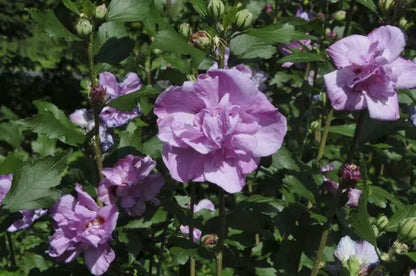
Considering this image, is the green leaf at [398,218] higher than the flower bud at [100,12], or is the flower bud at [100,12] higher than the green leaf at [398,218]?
the flower bud at [100,12]

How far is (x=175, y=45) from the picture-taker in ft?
3.89

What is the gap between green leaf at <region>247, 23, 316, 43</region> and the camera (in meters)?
1.20

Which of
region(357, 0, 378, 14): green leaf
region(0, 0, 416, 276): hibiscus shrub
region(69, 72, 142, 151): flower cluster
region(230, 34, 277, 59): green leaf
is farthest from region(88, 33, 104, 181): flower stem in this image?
region(357, 0, 378, 14): green leaf

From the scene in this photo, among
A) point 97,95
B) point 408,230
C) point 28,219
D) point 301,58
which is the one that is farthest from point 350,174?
point 28,219

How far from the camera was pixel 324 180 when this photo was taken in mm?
1574

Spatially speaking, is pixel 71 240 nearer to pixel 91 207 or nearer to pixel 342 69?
pixel 91 207

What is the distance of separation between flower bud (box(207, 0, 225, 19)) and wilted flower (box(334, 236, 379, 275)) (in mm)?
595

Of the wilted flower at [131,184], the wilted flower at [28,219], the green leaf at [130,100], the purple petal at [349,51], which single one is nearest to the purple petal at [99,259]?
the wilted flower at [131,184]

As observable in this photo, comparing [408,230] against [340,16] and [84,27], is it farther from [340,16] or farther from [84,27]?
[340,16]

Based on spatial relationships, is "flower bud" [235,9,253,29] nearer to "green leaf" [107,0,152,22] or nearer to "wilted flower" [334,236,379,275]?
"green leaf" [107,0,152,22]

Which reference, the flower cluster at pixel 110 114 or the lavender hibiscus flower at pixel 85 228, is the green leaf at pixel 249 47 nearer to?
the flower cluster at pixel 110 114

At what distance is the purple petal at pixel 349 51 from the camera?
3.61ft

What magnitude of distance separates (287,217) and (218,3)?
64 cm

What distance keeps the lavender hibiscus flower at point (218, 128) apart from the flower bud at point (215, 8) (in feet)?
0.81
